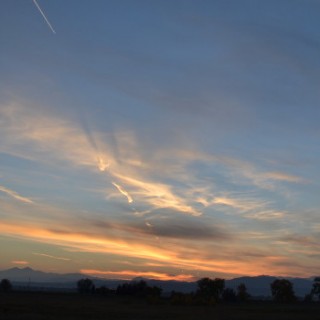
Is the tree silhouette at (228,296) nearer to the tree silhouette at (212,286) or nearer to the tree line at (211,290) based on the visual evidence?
the tree line at (211,290)

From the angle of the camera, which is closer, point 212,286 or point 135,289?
point 212,286

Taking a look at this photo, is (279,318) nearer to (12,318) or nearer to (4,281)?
(12,318)

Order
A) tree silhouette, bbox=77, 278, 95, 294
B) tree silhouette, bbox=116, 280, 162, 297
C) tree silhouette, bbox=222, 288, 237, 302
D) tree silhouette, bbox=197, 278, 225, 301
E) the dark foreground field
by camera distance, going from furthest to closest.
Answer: tree silhouette, bbox=77, 278, 95, 294 < tree silhouette, bbox=222, 288, 237, 302 < tree silhouette, bbox=116, 280, 162, 297 < tree silhouette, bbox=197, 278, 225, 301 < the dark foreground field

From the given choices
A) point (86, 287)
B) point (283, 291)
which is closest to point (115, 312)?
point (283, 291)

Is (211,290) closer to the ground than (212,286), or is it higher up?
closer to the ground

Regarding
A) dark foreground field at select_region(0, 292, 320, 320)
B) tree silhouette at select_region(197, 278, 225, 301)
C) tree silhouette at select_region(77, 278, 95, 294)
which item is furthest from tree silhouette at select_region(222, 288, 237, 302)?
dark foreground field at select_region(0, 292, 320, 320)

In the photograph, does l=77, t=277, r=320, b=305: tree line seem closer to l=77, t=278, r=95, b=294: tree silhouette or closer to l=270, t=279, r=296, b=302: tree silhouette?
l=270, t=279, r=296, b=302: tree silhouette

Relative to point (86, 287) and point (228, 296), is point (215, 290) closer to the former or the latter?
point (228, 296)

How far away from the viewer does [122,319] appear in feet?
194

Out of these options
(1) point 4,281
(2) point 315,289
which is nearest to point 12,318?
(1) point 4,281

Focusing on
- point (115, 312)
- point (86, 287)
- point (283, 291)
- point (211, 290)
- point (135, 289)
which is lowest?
point (115, 312)

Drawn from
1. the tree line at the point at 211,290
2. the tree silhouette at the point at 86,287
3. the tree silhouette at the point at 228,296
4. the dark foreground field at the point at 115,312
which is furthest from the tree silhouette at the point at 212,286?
the dark foreground field at the point at 115,312

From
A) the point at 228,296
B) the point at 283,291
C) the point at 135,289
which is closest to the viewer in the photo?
the point at 135,289

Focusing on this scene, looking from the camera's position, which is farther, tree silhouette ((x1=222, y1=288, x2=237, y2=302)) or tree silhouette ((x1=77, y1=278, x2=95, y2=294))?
tree silhouette ((x1=77, y1=278, x2=95, y2=294))
